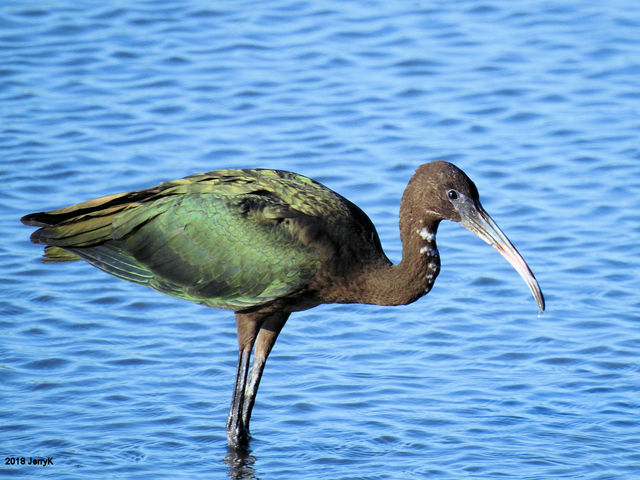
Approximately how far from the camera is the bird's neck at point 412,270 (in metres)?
7.32

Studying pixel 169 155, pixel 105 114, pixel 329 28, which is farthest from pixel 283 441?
pixel 329 28

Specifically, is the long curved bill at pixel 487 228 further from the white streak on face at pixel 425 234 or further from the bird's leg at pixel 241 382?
the bird's leg at pixel 241 382

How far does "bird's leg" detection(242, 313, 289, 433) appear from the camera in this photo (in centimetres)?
780

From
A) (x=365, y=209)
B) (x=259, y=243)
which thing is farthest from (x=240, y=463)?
(x=365, y=209)

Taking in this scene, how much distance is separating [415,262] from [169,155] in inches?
183

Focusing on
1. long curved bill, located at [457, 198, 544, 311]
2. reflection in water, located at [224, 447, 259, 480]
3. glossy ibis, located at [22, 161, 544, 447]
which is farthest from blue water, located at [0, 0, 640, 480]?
long curved bill, located at [457, 198, 544, 311]

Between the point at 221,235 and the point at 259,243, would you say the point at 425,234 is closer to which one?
the point at 259,243

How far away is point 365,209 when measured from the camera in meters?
10.6

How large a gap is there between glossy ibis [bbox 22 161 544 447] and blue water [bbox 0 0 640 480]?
29.9 inches

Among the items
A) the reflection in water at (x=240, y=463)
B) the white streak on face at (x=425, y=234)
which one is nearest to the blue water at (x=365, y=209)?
the reflection in water at (x=240, y=463)

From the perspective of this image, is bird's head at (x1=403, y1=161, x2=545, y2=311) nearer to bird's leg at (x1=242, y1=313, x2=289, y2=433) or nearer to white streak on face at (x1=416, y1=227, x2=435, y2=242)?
white streak on face at (x1=416, y1=227, x2=435, y2=242)

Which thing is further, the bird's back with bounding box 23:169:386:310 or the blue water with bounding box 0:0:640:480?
the blue water with bounding box 0:0:640:480

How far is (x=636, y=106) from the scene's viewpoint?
12258mm

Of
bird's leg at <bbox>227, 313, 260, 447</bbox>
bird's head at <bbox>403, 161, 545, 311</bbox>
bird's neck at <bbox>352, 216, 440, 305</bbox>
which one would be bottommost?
bird's leg at <bbox>227, 313, 260, 447</bbox>
